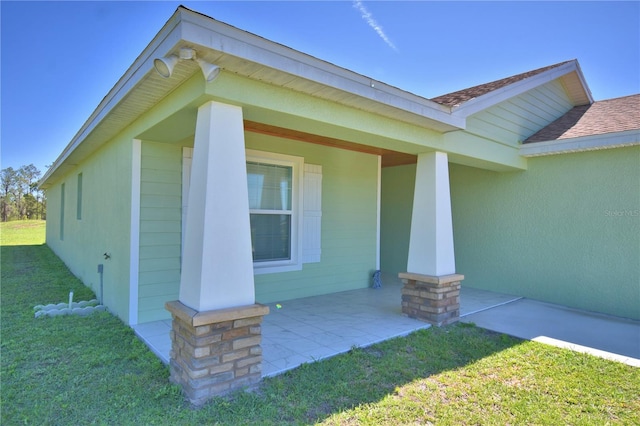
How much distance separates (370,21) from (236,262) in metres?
6.61

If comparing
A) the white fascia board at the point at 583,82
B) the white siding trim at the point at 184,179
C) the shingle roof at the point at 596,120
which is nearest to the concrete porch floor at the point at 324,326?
the white siding trim at the point at 184,179

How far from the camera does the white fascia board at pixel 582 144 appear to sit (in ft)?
17.4

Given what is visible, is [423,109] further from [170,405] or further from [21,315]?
[21,315]

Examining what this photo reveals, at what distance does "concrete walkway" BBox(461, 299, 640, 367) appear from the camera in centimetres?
416

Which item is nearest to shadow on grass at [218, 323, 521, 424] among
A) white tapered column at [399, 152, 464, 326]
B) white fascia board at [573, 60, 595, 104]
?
white tapered column at [399, 152, 464, 326]

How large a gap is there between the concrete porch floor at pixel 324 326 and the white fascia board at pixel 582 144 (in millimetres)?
2770

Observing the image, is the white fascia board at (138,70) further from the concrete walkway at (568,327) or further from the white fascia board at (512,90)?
the concrete walkway at (568,327)

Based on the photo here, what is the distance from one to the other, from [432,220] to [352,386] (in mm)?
2697

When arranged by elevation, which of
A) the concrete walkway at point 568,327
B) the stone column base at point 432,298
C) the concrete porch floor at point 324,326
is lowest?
the concrete walkway at point 568,327

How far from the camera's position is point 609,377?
11.1ft

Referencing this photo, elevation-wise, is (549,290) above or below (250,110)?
below

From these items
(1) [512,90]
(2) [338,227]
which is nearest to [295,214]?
(2) [338,227]

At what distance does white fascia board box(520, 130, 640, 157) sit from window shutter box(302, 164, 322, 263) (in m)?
3.82

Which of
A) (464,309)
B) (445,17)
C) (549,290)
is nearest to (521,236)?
(549,290)
